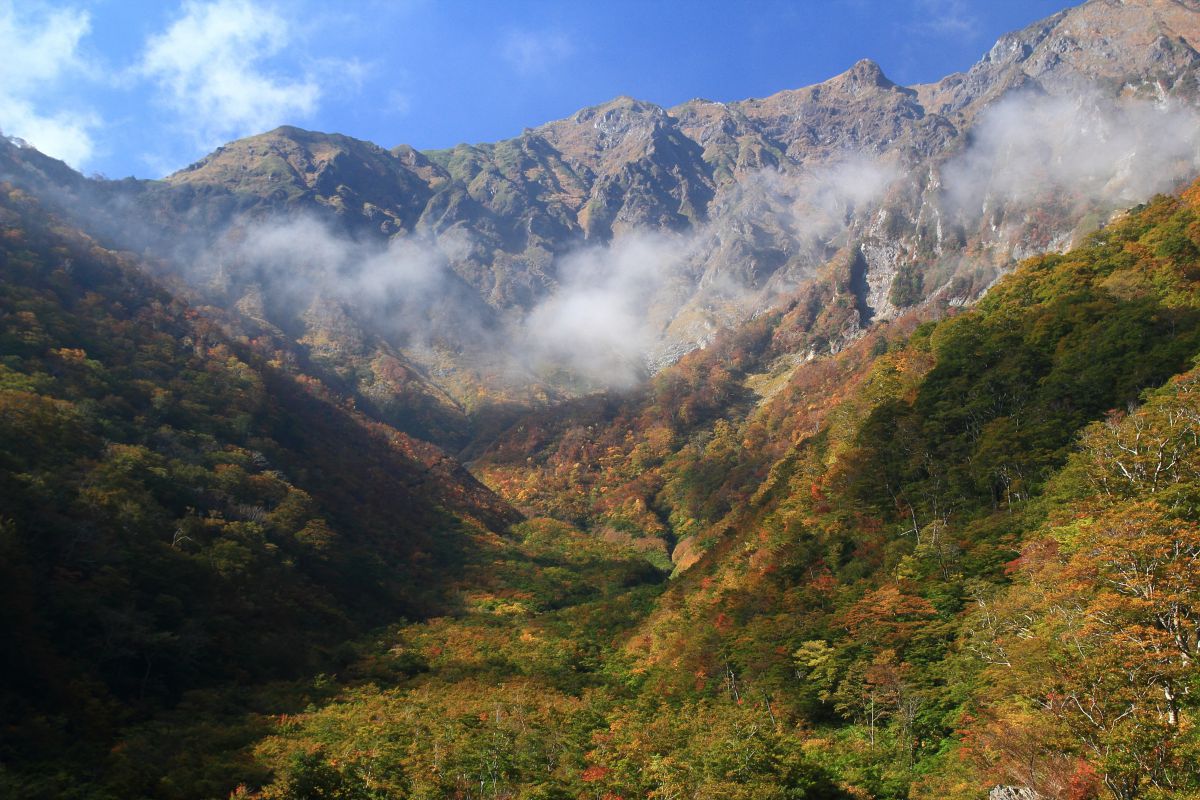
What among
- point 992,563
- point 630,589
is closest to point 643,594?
point 630,589

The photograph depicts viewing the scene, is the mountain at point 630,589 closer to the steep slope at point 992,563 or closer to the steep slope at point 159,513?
the steep slope at point 992,563

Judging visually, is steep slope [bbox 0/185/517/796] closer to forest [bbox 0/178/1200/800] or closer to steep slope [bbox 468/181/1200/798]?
forest [bbox 0/178/1200/800]

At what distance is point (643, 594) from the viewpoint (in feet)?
273

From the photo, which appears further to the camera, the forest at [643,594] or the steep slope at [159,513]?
the steep slope at [159,513]

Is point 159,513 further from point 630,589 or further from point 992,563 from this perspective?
point 992,563

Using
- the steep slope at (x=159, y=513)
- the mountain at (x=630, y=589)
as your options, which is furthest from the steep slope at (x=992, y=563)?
the steep slope at (x=159, y=513)

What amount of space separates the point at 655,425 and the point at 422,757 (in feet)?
515

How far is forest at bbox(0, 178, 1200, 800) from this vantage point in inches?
1070

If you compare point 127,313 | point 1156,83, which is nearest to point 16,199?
point 127,313

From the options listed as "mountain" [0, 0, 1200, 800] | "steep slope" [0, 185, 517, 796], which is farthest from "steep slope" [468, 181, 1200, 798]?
"steep slope" [0, 185, 517, 796]

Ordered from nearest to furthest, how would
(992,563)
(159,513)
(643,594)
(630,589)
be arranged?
(992,563) < (159,513) < (643,594) < (630,589)

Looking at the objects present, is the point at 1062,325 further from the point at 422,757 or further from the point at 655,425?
the point at 655,425

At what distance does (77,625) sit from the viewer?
43062 mm

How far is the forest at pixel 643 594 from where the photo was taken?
1070 inches
